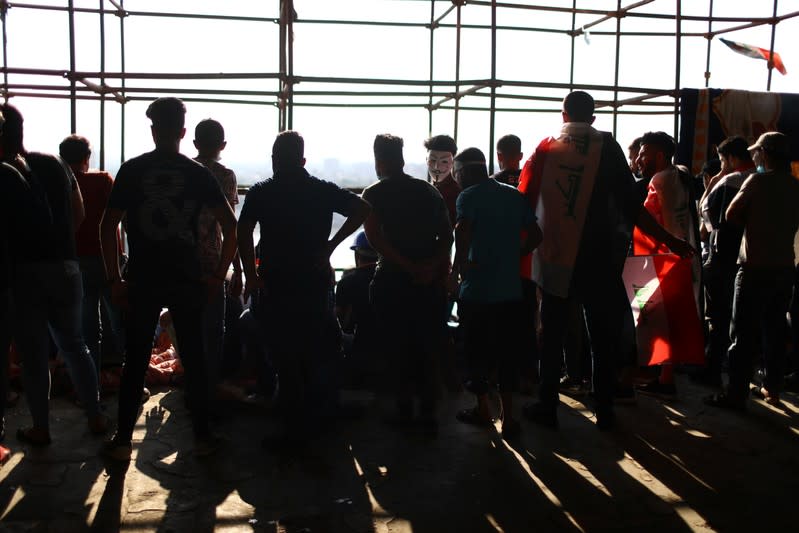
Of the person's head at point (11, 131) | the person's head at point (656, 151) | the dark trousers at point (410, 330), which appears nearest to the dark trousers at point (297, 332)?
the dark trousers at point (410, 330)

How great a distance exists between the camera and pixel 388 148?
389cm

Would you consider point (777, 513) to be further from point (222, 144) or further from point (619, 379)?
point (222, 144)

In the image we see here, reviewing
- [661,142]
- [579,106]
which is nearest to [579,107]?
[579,106]

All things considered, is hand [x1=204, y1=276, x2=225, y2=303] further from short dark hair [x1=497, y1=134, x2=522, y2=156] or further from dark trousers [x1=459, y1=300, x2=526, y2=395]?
short dark hair [x1=497, y1=134, x2=522, y2=156]

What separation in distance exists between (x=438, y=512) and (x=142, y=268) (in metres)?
1.62

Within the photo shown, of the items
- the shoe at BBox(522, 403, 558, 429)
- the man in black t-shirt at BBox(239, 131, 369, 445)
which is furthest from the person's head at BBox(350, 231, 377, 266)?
the shoe at BBox(522, 403, 558, 429)

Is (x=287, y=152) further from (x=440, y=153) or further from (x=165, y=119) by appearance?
(x=440, y=153)

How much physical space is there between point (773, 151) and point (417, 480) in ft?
8.94

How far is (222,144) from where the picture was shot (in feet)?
13.3

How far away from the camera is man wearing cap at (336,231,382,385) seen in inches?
169

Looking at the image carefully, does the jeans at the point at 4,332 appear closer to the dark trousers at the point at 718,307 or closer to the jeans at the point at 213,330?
the jeans at the point at 213,330

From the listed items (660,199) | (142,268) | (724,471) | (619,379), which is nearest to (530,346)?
A: (619,379)

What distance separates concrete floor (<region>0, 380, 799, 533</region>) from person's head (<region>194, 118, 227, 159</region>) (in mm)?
1440

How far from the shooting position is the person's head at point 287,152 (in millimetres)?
3543
